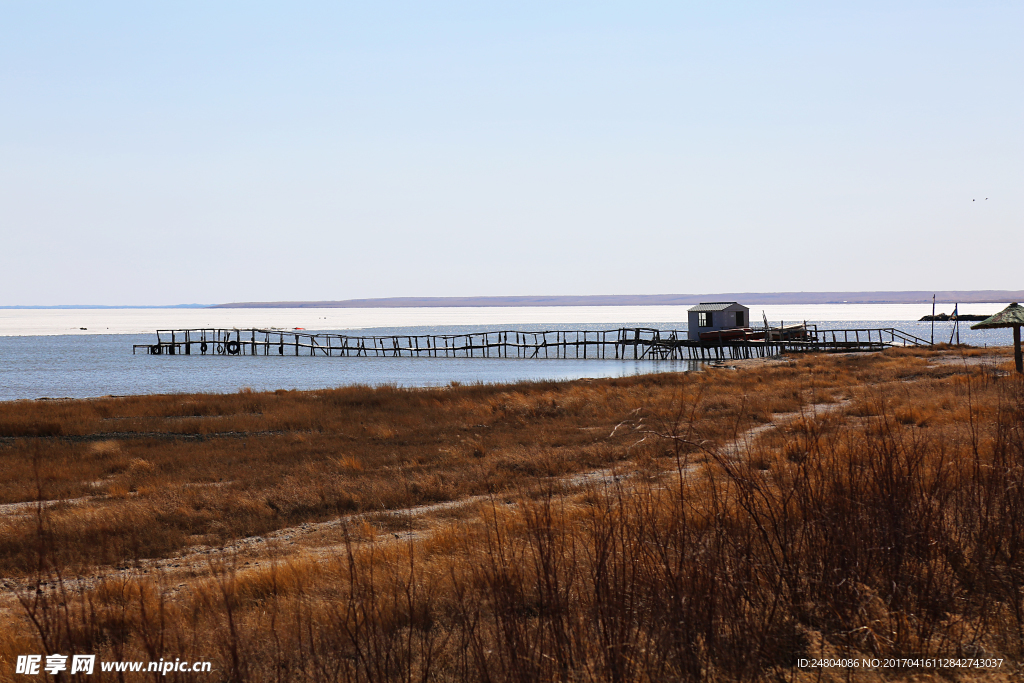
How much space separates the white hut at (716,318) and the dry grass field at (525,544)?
40832 millimetres

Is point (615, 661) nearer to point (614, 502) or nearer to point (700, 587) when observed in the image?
point (700, 587)

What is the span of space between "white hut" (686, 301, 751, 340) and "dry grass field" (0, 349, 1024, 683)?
134ft

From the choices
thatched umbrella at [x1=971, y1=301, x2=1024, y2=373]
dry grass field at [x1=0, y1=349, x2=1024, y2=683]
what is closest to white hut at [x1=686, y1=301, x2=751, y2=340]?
thatched umbrella at [x1=971, y1=301, x2=1024, y2=373]

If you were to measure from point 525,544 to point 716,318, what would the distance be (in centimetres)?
5834

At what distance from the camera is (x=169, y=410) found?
993 inches

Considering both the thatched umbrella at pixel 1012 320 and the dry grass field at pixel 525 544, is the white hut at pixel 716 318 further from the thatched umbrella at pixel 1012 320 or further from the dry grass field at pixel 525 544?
the dry grass field at pixel 525 544

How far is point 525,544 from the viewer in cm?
592

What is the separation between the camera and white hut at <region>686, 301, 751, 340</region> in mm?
61531

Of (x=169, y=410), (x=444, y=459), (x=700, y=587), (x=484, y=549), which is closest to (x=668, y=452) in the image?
(x=444, y=459)

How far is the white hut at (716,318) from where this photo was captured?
202 ft

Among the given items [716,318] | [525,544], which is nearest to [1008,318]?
[525,544]

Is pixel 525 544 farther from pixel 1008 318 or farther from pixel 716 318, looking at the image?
pixel 716 318

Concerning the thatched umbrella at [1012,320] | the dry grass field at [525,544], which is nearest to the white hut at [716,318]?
the thatched umbrella at [1012,320]

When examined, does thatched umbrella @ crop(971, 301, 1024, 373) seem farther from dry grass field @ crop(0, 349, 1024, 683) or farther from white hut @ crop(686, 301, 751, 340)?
white hut @ crop(686, 301, 751, 340)
